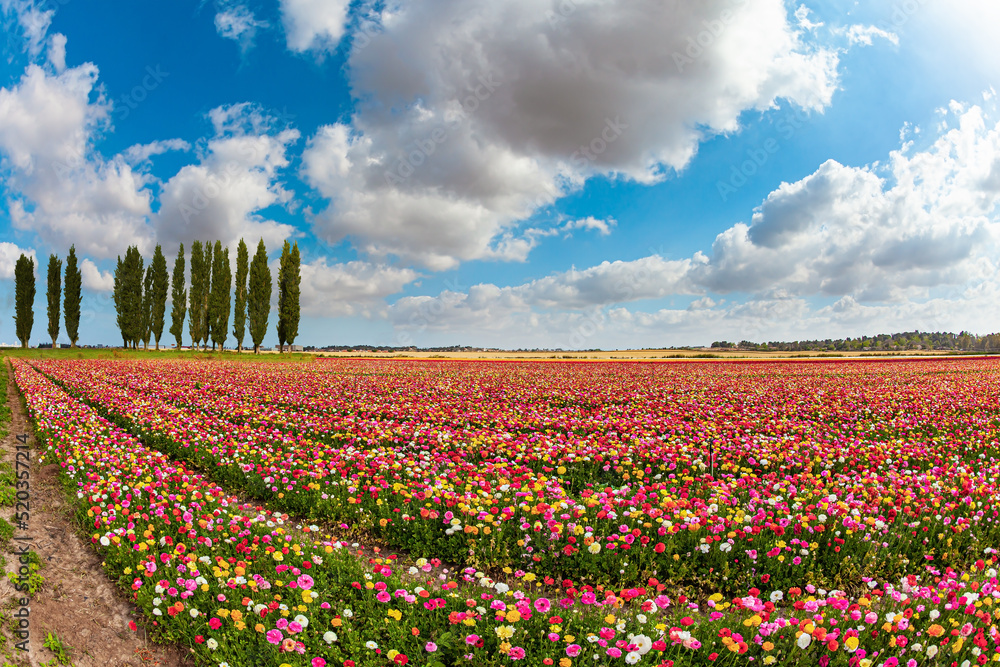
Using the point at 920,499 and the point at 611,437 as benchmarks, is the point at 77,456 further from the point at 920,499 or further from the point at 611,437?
the point at 920,499

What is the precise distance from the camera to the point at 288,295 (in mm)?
55469

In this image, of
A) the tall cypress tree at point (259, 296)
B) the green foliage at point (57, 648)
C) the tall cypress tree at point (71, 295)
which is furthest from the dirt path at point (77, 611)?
the tall cypress tree at point (71, 295)

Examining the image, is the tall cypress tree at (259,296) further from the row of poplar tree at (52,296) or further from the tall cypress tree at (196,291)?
the row of poplar tree at (52,296)

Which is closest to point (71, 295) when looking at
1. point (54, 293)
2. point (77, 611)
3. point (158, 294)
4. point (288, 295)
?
point (54, 293)

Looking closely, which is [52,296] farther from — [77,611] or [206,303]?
[77,611]

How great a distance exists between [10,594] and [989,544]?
10153 millimetres

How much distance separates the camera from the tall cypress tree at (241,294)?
5859 cm

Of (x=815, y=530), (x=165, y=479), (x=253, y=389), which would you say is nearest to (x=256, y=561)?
(x=165, y=479)

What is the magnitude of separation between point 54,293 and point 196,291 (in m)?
20.5

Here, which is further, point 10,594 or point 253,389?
point 253,389

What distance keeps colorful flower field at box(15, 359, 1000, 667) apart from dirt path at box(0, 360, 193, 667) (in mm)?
165

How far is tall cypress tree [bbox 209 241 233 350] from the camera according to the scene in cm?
5875

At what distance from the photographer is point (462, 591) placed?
4402mm

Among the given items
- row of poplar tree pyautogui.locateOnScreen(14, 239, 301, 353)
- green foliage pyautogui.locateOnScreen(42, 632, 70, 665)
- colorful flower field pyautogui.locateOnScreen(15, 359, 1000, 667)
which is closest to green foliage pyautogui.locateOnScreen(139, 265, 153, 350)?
row of poplar tree pyautogui.locateOnScreen(14, 239, 301, 353)
